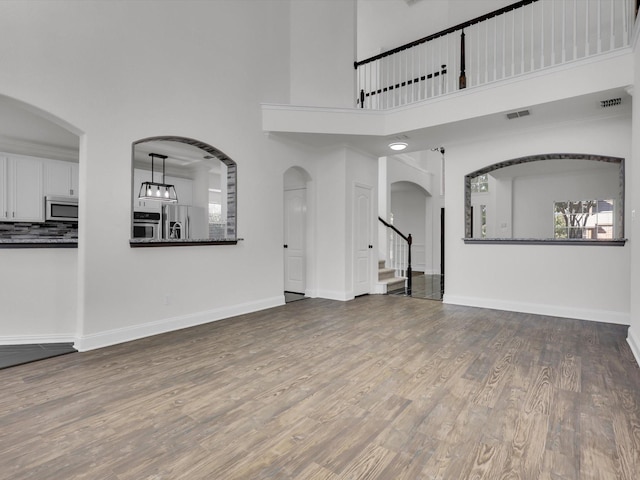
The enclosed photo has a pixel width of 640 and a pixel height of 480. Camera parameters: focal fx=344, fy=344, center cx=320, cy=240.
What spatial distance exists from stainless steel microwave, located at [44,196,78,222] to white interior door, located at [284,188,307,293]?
3745 millimetres

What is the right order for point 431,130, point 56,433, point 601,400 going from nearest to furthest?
point 56,433 < point 601,400 < point 431,130

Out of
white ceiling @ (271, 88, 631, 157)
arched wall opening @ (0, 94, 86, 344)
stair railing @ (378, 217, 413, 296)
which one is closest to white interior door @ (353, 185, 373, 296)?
white ceiling @ (271, 88, 631, 157)

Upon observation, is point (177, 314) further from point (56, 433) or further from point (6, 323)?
point (56, 433)

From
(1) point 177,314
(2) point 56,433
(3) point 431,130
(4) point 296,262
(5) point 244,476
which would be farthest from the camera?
(4) point 296,262

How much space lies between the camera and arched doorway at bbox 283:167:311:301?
6.21m

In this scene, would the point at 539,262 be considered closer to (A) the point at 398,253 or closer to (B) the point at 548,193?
(A) the point at 398,253

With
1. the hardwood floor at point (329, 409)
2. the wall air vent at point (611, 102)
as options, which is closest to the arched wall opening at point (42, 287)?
the hardwood floor at point (329, 409)

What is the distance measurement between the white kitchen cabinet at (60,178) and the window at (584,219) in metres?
10.0

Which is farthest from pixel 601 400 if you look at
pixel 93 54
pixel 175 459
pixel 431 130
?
pixel 93 54

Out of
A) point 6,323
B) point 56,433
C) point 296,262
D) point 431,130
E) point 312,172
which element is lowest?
point 56,433

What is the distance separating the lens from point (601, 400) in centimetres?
227

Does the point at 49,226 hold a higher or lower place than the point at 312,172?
lower

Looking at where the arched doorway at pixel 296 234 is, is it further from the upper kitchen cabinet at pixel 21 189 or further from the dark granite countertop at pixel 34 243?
the upper kitchen cabinet at pixel 21 189

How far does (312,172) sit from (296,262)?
165 centimetres
